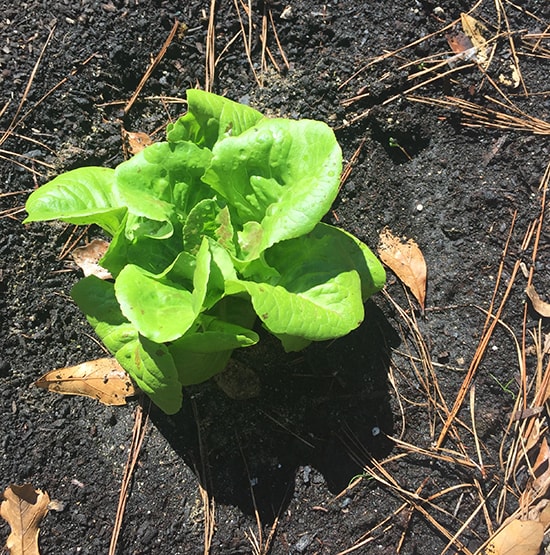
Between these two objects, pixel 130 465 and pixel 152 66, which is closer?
pixel 130 465

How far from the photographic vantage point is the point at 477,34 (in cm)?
288

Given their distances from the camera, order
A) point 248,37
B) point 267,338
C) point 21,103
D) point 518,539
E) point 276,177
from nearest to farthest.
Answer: point 276,177 → point 518,539 → point 267,338 → point 21,103 → point 248,37

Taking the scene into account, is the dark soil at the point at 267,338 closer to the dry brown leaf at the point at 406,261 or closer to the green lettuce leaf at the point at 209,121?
the dry brown leaf at the point at 406,261

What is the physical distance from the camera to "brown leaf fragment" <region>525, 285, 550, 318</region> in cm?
265

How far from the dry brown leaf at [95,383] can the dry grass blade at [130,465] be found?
0.11 metres

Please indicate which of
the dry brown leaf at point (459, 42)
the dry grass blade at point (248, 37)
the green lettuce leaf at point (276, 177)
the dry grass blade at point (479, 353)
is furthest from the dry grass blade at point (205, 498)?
the dry brown leaf at point (459, 42)

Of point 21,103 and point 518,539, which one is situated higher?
point 21,103

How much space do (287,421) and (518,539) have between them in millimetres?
1089

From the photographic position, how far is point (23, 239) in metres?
2.75

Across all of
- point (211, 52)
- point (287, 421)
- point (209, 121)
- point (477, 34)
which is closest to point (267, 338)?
point (287, 421)

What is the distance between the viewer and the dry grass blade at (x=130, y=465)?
8.39ft

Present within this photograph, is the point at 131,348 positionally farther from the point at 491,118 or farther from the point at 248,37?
the point at 491,118

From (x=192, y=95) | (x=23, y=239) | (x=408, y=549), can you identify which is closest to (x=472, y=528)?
(x=408, y=549)

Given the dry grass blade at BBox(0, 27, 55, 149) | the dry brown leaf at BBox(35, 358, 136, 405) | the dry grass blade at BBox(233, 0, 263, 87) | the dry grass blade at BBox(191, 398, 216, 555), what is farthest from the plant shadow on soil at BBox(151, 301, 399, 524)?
the dry grass blade at BBox(0, 27, 55, 149)
